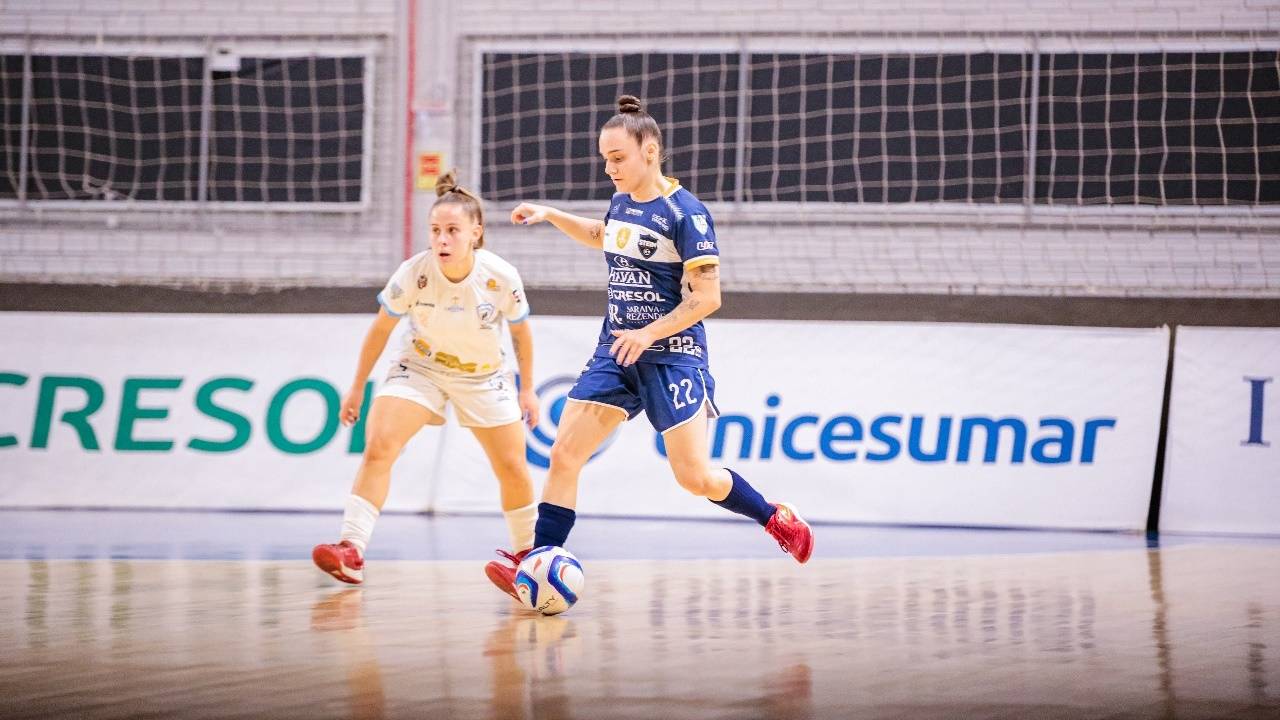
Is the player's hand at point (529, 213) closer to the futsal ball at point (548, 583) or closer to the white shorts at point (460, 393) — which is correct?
the white shorts at point (460, 393)

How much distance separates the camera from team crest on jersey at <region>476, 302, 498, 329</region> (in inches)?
223

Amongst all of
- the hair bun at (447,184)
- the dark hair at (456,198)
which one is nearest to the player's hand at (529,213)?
the dark hair at (456,198)

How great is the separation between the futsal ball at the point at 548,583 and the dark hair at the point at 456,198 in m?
1.45

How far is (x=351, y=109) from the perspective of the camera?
1041 centimetres

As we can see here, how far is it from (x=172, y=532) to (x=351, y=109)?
13.8 ft

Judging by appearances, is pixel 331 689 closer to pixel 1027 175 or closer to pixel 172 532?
pixel 172 532

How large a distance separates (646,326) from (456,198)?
1.11 m

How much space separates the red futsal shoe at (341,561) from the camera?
17.1ft

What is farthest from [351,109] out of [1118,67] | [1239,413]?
[1239,413]

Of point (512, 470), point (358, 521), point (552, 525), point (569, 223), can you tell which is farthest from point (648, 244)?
point (358, 521)

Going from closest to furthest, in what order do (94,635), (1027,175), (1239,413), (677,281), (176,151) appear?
(94,635), (677,281), (1239,413), (1027,175), (176,151)

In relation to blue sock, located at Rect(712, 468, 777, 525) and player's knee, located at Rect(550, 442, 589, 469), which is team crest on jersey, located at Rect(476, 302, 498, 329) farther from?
blue sock, located at Rect(712, 468, 777, 525)

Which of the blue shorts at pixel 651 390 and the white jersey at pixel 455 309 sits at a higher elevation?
the white jersey at pixel 455 309

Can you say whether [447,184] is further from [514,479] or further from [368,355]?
[514,479]
